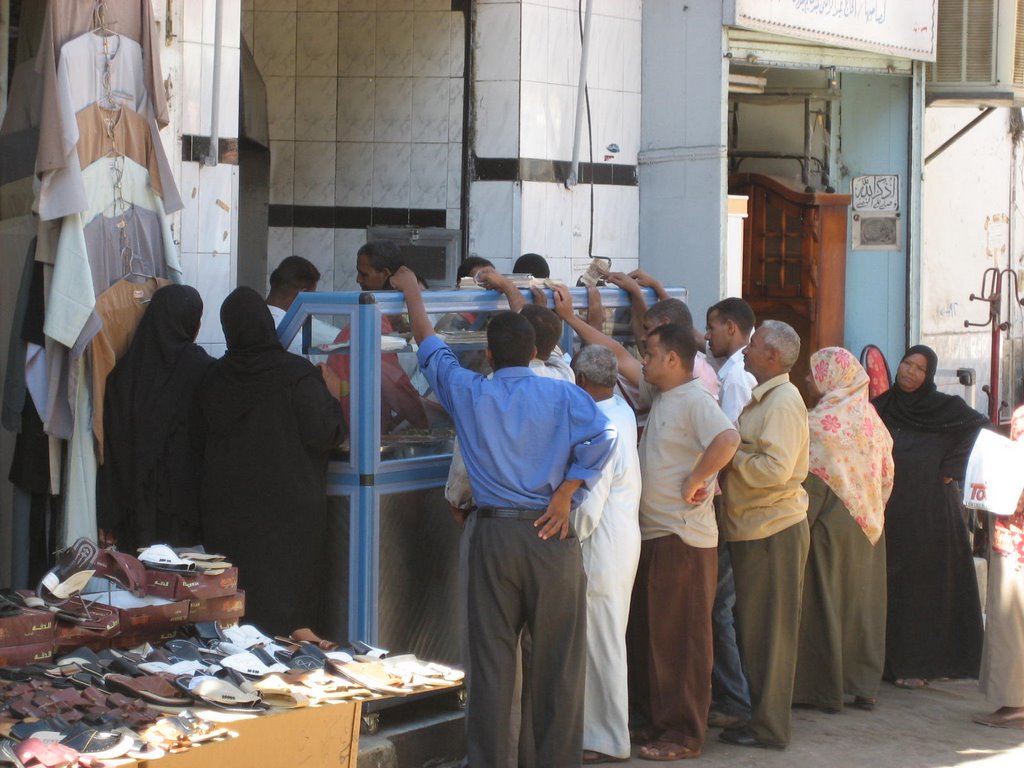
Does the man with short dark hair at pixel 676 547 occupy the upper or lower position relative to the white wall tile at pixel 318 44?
lower

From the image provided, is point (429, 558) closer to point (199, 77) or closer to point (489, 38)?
point (199, 77)

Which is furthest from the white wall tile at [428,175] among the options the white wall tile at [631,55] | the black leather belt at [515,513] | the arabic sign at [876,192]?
the black leather belt at [515,513]

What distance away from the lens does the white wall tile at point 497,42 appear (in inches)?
327

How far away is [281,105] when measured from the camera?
9.04m

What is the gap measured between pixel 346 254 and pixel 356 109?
0.91m

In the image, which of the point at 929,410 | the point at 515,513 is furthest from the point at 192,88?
the point at 929,410

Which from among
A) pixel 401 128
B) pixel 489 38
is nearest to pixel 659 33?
pixel 489 38

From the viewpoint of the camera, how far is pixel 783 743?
607 centimetres

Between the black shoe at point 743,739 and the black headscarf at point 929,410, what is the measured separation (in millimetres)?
2108

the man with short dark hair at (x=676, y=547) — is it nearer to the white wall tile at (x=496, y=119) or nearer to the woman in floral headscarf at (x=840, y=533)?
the woman in floral headscarf at (x=840, y=533)

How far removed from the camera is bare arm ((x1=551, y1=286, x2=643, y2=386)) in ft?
20.3

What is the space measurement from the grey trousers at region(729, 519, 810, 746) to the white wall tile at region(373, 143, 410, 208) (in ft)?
12.0

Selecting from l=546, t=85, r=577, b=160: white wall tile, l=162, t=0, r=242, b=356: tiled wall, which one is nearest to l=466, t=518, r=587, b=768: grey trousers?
l=162, t=0, r=242, b=356: tiled wall

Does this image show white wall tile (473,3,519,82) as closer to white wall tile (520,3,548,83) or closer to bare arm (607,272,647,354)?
white wall tile (520,3,548,83)
